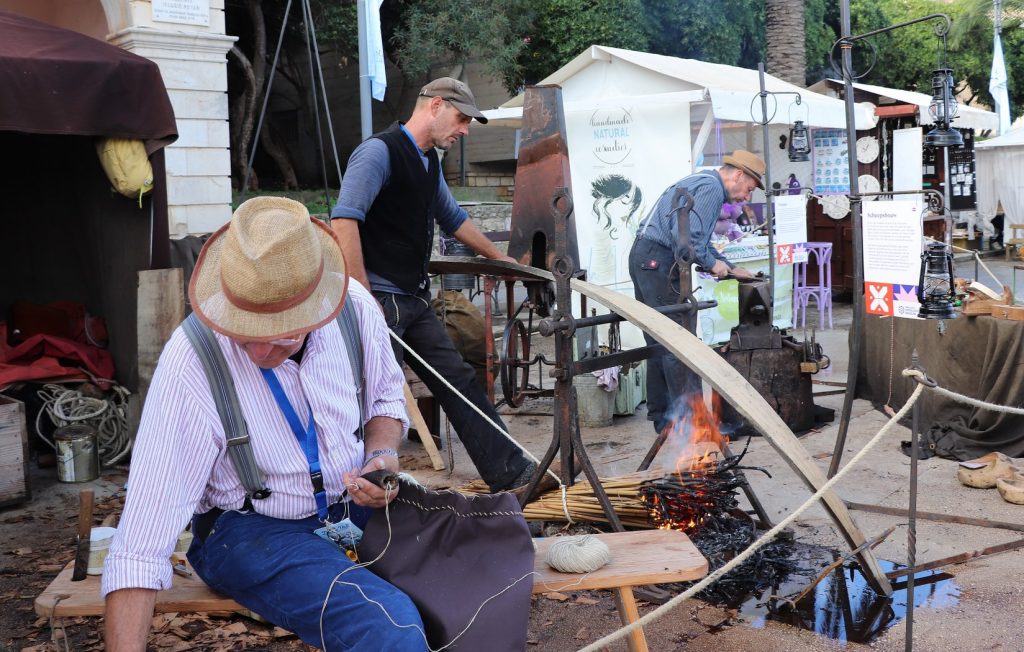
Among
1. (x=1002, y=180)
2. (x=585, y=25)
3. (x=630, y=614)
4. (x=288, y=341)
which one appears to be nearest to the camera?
(x=288, y=341)

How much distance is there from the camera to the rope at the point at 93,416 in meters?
5.68

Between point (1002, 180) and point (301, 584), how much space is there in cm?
2244

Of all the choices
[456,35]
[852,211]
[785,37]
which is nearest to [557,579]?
[852,211]

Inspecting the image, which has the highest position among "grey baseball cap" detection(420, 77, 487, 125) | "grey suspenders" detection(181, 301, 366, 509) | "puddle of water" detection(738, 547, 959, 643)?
"grey baseball cap" detection(420, 77, 487, 125)

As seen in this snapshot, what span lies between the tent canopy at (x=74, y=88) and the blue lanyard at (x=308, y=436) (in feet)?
11.6

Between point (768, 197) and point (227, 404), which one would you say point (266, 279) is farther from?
point (768, 197)

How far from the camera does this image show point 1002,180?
69.3 ft

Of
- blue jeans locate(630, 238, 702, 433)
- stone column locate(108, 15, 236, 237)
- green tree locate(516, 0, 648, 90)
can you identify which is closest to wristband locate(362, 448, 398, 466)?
blue jeans locate(630, 238, 702, 433)

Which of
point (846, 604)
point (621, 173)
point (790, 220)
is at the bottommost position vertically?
point (846, 604)

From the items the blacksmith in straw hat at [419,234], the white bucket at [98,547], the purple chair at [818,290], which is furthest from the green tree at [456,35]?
the white bucket at [98,547]

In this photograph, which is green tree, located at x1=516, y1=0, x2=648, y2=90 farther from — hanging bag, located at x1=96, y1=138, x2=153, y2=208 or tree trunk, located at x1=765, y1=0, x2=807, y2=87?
hanging bag, located at x1=96, y1=138, x2=153, y2=208

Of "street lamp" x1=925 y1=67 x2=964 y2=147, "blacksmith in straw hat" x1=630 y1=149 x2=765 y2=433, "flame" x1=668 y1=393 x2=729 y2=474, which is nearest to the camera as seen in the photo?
"flame" x1=668 y1=393 x2=729 y2=474

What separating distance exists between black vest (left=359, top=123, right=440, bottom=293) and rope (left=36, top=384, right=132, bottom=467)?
240 centimetres

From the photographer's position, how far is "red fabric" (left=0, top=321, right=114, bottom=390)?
5.80m
